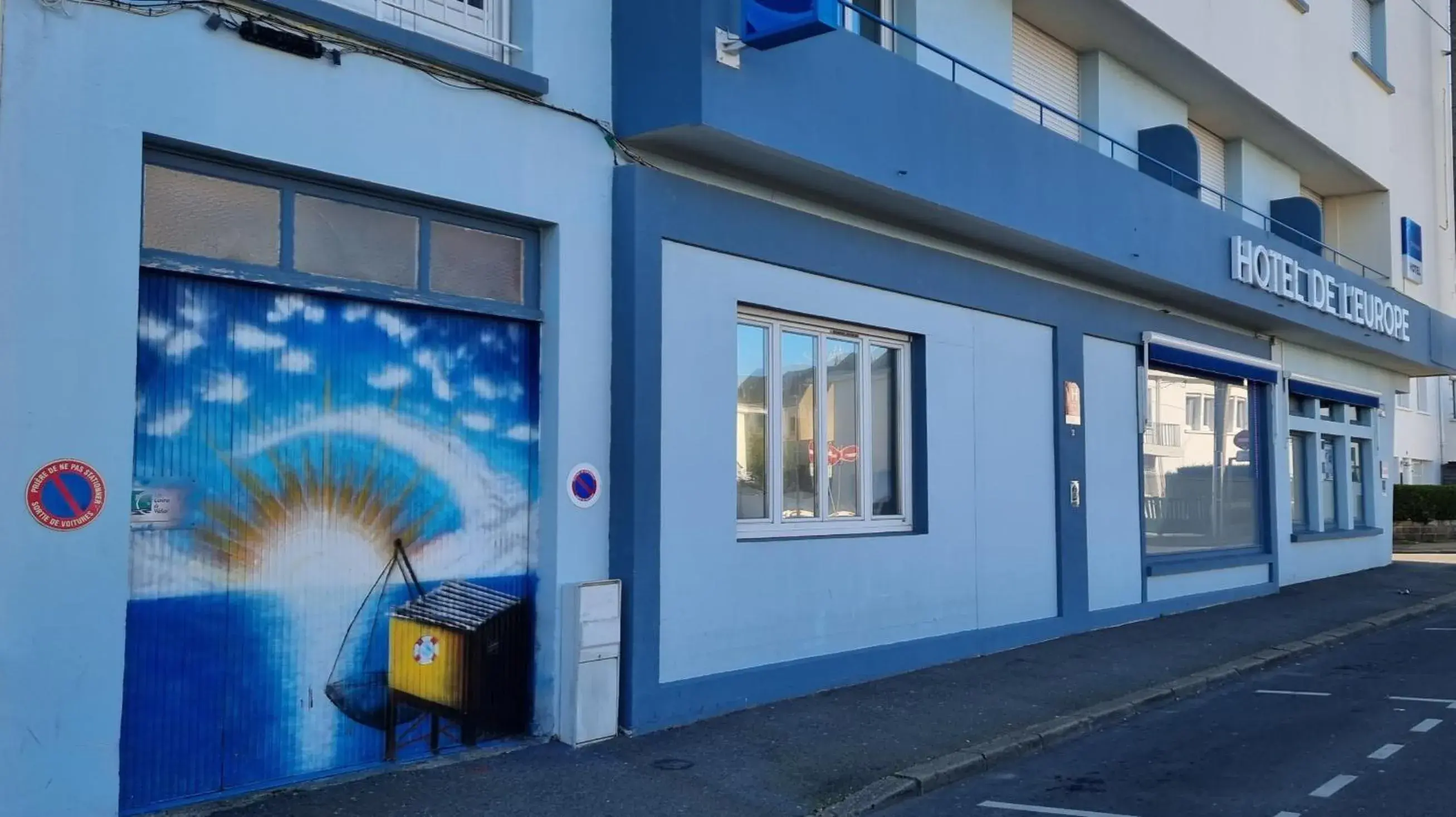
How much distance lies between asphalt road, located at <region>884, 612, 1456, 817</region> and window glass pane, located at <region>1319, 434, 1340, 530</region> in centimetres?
1008

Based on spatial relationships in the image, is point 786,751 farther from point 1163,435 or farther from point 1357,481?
point 1357,481

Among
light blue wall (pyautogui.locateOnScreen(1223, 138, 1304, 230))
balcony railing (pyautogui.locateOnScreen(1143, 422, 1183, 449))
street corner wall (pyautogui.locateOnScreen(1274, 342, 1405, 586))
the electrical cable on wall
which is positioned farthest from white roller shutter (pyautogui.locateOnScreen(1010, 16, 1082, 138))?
street corner wall (pyautogui.locateOnScreen(1274, 342, 1405, 586))

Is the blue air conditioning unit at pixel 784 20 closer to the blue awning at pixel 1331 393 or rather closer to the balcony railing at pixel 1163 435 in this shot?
the balcony railing at pixel 1163 435

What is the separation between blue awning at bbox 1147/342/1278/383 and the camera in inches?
571

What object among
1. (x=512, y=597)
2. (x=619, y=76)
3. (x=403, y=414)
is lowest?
(x=512, y=597)

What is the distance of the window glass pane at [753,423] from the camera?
29.8 feet

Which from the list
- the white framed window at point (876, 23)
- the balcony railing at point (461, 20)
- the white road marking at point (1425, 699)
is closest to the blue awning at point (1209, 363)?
the white road marking at point (1425, 699)

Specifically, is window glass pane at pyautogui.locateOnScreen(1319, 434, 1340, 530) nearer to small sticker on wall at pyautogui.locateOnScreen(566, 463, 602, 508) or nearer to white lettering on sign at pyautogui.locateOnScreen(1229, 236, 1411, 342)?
white lettering on sign at pyautogui.locateOnScreen(1229, 236, 1411, 342)

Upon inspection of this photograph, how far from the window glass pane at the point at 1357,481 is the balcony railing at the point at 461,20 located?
61.1ft

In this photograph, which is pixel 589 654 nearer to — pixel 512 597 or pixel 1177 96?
pixel 512 597

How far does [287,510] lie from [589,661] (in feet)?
6.77

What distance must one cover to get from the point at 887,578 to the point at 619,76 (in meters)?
4.58

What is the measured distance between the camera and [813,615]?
9258 millimetres

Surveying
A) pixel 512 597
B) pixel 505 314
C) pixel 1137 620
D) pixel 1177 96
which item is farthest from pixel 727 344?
pixel 1177 96
